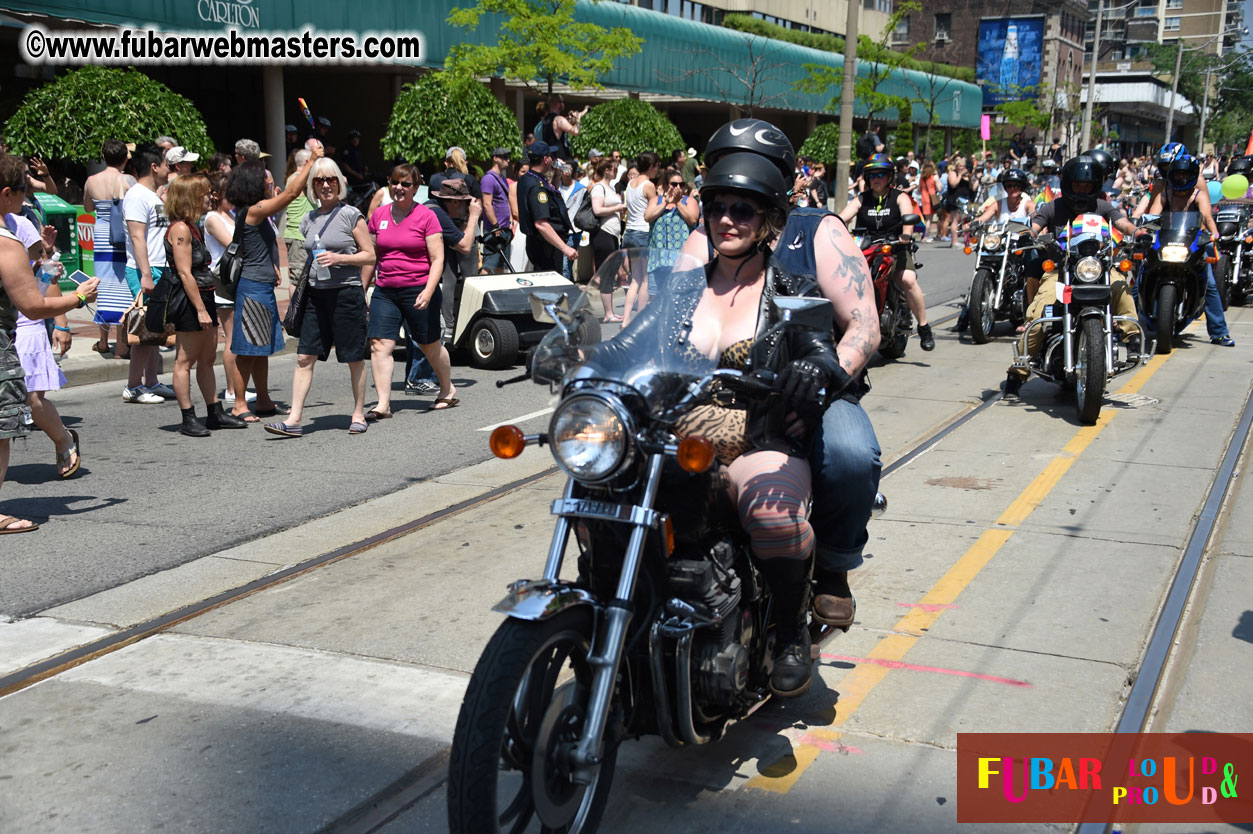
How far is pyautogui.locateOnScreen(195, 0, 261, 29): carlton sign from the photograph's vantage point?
827 inches

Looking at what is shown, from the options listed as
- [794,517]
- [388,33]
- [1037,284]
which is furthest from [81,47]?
[794,517]

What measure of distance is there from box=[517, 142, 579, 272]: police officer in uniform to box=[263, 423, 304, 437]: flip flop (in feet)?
17.8

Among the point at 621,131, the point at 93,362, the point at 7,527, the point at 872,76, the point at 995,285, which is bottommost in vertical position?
the point at 7,527

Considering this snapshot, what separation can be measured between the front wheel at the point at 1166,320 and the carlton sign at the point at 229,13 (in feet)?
53.0

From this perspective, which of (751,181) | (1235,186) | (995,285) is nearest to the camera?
(751,181)

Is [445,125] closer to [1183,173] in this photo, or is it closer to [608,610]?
[1183,173]

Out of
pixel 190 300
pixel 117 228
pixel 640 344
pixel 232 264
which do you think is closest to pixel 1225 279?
pixel 232 264

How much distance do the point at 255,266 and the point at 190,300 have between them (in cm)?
51

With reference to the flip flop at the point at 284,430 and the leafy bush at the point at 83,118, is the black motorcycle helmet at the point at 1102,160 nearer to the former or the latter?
the flip flop at the point at 284,430

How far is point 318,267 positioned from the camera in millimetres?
8250

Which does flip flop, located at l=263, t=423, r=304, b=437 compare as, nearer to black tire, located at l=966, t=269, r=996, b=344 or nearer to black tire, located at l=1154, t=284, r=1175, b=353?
black tire, located at l=966, t=269, r=996, b=344

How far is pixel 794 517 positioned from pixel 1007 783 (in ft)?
3.34

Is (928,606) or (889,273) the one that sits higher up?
(889,273)

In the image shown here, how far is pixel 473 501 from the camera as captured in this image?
21.4 feet
